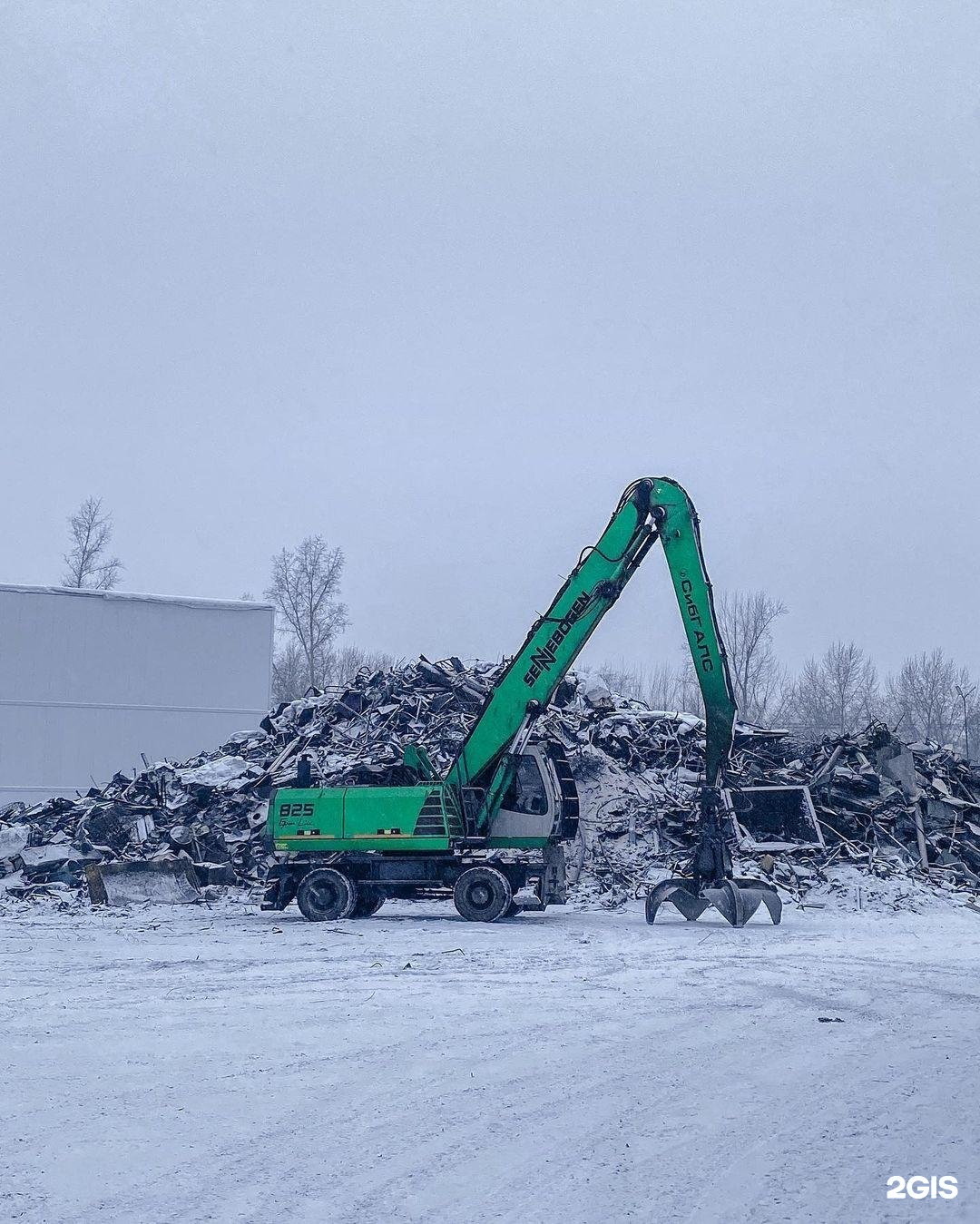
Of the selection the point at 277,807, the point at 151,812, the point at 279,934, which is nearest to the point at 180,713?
the point at 151,812

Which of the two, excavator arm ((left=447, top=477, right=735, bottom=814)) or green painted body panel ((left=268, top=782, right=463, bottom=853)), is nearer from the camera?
excavator arm ((left=447, top=477, right=735, bottom=814))

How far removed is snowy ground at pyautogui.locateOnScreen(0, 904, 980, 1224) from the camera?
579 centimetres

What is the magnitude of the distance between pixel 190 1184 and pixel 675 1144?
2.42m

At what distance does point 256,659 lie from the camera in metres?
34.1

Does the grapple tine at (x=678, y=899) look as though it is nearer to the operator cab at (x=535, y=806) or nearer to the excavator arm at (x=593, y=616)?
the operator cab at (x=535, y=806)

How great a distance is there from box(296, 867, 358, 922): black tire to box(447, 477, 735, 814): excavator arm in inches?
83.9

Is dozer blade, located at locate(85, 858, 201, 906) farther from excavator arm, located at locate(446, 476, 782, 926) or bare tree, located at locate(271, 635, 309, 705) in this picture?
bare tree, located at locate(271, 635, 309, 705)

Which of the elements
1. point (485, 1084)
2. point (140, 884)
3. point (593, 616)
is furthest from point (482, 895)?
point (485, 1084)

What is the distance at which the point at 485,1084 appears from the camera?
7852 millimetres

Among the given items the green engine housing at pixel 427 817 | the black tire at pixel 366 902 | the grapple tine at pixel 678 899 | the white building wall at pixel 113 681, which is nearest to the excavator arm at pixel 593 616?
the green engine housing at pixel 427 817

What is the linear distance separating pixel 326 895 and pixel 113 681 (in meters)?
15.8

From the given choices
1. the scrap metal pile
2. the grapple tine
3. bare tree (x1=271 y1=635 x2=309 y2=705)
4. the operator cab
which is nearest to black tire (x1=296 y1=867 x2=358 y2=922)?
the scrap metal pile

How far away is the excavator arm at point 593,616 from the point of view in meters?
17.2

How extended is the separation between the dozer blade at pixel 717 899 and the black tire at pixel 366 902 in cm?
396
